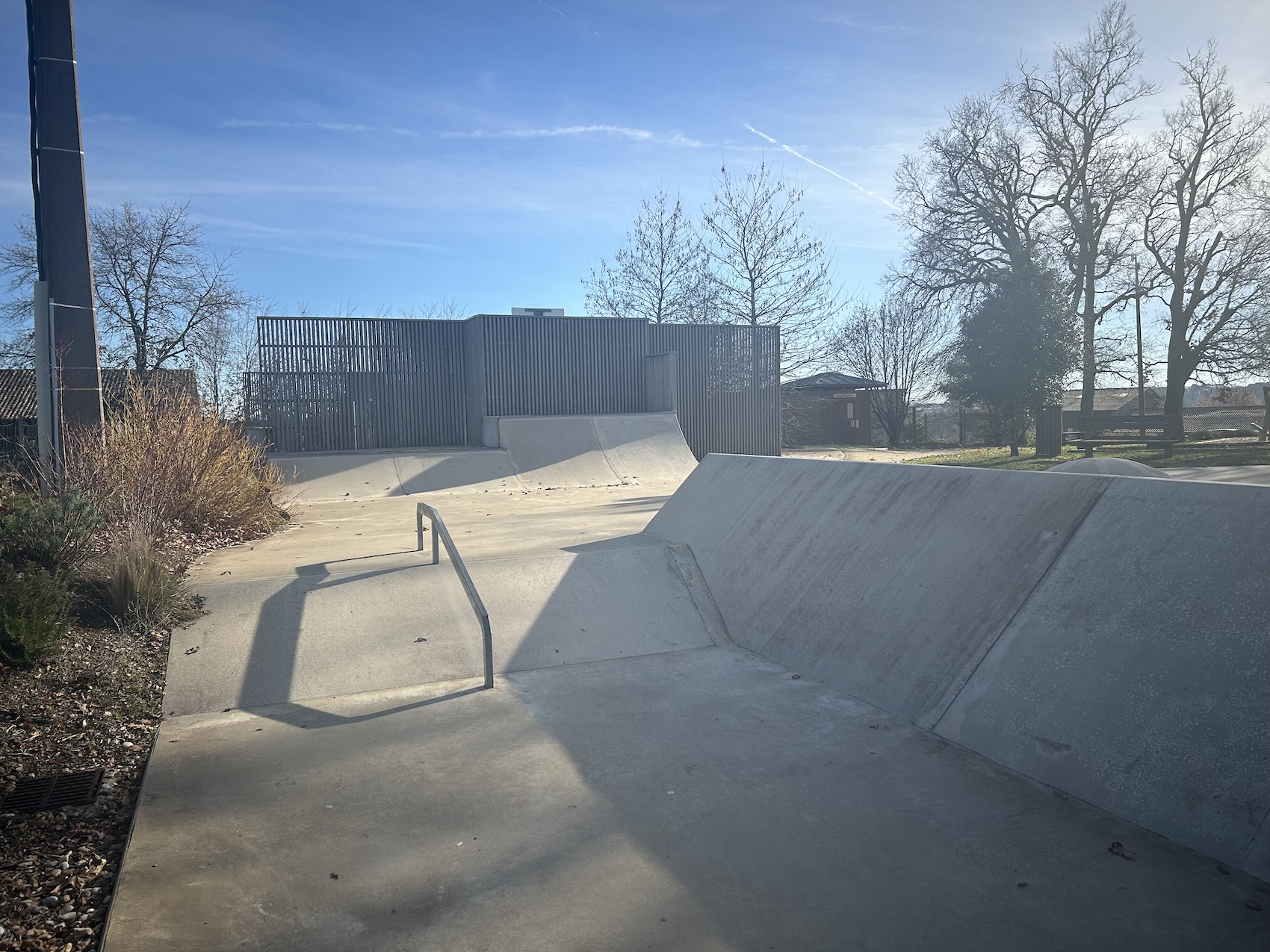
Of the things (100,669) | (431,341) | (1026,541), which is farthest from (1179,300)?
(100,669)

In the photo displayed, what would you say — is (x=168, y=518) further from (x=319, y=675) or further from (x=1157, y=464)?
(x=1157, y=464)

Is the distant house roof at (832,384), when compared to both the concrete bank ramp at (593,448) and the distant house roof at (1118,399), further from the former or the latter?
the concrete bank ramp at (593,448)

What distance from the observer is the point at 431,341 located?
18500 millimetres

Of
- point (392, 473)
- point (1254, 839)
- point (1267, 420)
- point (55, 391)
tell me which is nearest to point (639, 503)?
point (392, 473)

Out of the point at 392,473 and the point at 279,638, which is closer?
the point at 279,638

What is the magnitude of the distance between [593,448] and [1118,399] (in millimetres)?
22502

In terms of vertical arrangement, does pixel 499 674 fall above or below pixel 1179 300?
below

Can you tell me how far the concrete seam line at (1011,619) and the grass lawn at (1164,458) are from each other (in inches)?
261

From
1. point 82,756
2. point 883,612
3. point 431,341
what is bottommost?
point 82,756

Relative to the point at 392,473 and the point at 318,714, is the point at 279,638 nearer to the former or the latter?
the point at 318,714

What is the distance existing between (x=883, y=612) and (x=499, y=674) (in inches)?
97.8

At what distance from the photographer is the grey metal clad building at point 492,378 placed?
17.3 meters

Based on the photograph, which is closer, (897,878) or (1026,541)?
(897,878)

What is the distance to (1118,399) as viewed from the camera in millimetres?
30250
